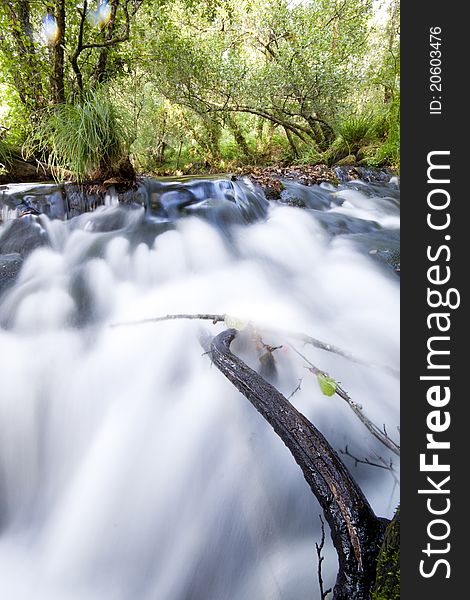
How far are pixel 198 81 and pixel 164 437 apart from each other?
24.0 feet

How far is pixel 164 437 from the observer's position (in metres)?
1.80

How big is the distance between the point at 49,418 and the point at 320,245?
116 inches

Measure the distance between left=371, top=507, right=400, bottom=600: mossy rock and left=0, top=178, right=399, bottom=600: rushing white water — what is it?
0.55 metres

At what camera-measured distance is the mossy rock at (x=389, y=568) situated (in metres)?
0.75

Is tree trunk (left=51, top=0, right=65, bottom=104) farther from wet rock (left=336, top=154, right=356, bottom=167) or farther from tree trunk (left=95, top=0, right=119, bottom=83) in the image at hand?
wet rock (left=336, top=154, right=356, bottom=167)

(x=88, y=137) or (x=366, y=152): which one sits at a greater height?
(x=88, y=137)

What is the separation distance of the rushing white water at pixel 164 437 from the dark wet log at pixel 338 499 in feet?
1.50

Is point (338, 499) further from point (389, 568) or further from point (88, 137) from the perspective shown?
point (88, 137)

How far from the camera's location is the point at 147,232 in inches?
144

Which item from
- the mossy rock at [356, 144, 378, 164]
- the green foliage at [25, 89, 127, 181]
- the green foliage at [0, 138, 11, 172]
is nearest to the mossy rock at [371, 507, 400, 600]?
the green foliage at [25, 89, 127, 181]

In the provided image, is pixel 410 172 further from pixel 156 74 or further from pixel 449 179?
pixel 156 74

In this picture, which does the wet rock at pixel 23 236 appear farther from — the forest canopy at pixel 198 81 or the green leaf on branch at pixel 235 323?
the green leaf on branch at pixel 235 323

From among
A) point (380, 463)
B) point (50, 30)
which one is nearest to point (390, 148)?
point (50, 30)

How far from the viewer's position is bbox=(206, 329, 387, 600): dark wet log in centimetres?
87
